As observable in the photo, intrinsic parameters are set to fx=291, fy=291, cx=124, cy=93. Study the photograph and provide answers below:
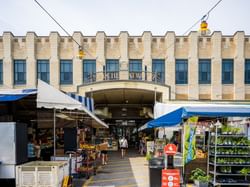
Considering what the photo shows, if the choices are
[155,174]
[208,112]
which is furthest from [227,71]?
[155,174]

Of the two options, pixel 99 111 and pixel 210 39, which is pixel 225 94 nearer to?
pixel 210 39

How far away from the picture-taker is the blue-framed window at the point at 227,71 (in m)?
27.2

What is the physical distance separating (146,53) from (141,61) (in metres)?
0.88

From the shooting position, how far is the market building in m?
26.9

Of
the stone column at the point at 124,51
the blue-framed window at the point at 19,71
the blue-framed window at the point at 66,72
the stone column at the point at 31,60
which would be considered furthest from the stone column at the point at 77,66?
the blue-framed window at the point at 19,71

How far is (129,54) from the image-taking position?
2728 centimetres

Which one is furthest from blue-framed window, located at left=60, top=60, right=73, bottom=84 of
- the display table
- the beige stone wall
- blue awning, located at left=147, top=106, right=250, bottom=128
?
blue awning, located at left=147, top=106, right=250, bottom=128

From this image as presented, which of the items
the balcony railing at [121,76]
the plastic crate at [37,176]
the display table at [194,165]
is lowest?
the display table at [194,165]

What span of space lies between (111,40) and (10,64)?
958 cm

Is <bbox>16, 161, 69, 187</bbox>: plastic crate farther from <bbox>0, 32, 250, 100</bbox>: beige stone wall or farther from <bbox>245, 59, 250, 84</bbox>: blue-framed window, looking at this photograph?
Result: <bbox>245, 59, 250, 84</bbox>: blue-framed window

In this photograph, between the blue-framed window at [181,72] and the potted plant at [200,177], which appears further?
the blue-framed window at [181,72]

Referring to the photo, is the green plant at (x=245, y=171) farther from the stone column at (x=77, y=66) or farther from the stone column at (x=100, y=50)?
the stone column at (x=77, y=66)

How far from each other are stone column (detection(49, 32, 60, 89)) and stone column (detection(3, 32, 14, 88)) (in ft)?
12.0

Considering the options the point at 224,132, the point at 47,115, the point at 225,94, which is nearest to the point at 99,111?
the point at 225,94
